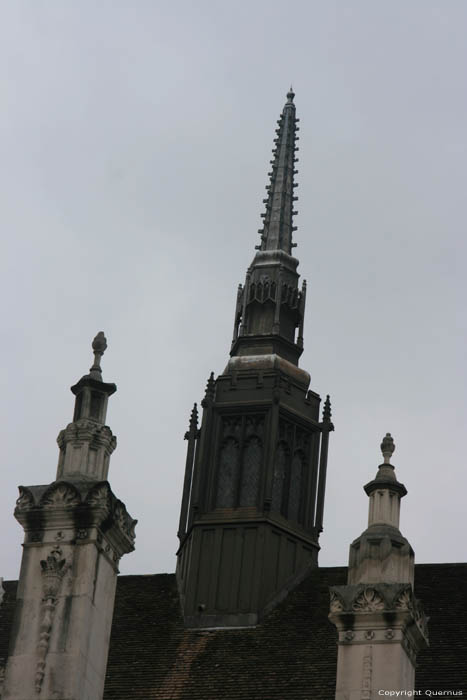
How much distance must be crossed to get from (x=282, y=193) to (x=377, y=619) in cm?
2343

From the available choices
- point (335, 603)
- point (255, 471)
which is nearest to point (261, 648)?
point (255, 471)

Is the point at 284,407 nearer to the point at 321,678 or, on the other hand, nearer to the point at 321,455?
the point at 321,455

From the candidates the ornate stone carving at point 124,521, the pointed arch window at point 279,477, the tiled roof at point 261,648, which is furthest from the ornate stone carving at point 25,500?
the pointed arch window at point 279,477

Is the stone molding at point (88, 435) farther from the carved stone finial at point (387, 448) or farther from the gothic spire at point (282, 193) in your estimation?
the gothic spire at point (282, 193)

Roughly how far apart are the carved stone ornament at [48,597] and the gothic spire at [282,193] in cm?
2179

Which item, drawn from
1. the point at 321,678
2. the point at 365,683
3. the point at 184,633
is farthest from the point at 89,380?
the point at 184,633

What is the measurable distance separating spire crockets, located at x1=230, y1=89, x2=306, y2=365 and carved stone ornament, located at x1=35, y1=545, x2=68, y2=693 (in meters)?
19.0

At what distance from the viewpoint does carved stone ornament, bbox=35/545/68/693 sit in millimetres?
22984

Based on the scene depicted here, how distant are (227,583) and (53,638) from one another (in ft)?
53.5

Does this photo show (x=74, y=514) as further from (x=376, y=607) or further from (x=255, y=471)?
(x=255, y=471)

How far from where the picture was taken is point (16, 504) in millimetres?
24438

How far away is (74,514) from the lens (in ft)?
79.0

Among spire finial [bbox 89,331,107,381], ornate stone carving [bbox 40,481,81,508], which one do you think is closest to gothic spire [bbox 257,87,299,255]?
spire finial [bbox 89,331,107,381]

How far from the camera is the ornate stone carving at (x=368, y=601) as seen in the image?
23.6 m
